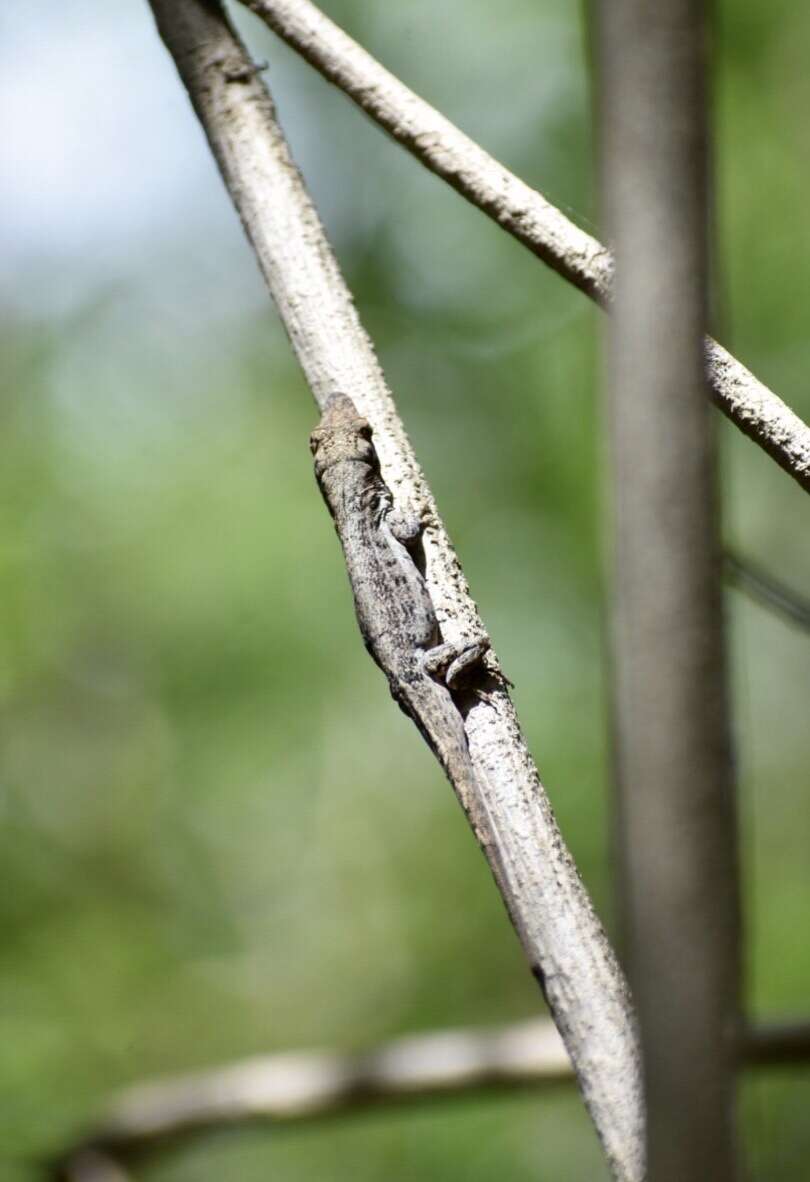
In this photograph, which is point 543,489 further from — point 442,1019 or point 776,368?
point 442,1019

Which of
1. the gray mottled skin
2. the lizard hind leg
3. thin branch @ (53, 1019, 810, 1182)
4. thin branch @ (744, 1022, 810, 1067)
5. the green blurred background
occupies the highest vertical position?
the green blurred background

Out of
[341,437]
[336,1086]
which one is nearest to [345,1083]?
[336,1086]

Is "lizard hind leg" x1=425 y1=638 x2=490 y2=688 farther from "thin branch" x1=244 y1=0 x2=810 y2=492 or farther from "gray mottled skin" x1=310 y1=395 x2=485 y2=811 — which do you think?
"thin branch" x1=244 y1=0 x2=810 y2=492

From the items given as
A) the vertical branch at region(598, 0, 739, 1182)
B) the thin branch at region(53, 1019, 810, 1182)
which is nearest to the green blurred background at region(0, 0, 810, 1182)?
the thin branch at region(53, 1019, 810, 1182)

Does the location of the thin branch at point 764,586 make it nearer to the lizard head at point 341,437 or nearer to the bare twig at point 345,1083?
the lizard head at point 341,437

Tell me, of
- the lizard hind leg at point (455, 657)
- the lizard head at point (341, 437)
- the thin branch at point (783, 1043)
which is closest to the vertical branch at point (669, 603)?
the lizard hind leg at point (455, 657)

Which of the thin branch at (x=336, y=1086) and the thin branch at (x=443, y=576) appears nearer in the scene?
the thin branch at (x=443, y=576)
